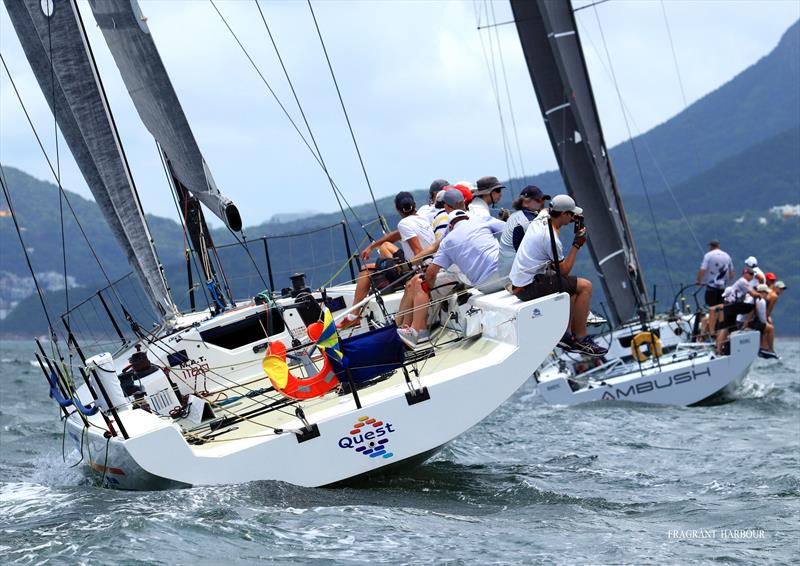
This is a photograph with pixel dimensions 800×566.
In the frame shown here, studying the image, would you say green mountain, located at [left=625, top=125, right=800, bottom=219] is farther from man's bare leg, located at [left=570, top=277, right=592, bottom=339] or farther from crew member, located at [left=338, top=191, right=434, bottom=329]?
man's bare leg, located at [left=570, top=277, right=592, bottom=339]

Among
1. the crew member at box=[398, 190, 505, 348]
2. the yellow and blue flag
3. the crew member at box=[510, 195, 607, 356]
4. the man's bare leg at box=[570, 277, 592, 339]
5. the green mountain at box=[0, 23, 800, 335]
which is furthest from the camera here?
the green mountain at box=[0, 23, 800, 335]

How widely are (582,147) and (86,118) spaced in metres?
9.57

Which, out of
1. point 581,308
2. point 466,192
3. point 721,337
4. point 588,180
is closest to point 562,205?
point 581,308

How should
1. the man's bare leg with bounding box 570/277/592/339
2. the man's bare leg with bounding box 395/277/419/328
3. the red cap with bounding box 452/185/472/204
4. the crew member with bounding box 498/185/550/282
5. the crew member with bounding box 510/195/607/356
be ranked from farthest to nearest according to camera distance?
1. the red cap with bounding box 452/185/472/204
2. the man's bare leg with bounding box 395/277/419/328
3. the crew member with bounding box 498/185/550/282
4. the man's bare leg with bounding box 570/277/592/339
5. the crew member with bounding box 510/195/607/356

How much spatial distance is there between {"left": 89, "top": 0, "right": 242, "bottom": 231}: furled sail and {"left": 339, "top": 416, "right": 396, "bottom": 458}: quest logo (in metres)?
3.42

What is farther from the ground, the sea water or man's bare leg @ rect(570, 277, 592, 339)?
man's bare leg @ rect(570, 277, 592, 339)

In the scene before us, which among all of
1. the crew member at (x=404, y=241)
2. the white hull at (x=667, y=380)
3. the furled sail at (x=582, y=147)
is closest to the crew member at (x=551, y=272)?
the crew member at (x=404, y=241)

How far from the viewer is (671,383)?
45.5 feet

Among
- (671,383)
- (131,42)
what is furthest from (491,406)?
(671,383)

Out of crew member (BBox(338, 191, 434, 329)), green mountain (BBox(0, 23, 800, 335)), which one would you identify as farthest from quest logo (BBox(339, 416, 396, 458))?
green mountain (BBox(0, 23, 800, 335))

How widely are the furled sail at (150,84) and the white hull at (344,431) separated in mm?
3116

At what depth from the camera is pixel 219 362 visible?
880 cm

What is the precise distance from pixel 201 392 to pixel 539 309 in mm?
2471

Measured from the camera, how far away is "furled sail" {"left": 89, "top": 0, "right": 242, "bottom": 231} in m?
9.32
